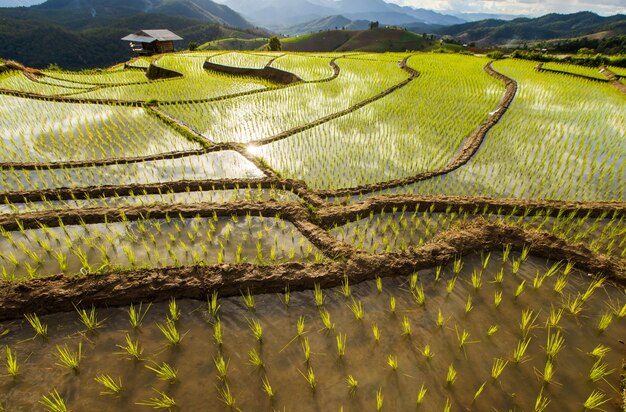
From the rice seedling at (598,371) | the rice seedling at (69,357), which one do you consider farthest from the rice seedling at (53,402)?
the rice seedling at (598,371)

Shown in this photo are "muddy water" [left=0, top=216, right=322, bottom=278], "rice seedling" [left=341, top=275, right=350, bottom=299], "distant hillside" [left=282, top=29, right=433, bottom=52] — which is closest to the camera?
"rice seedling" [left=341, top=275, right=350, bottom=299]

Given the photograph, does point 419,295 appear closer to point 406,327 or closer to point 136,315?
point 406,327

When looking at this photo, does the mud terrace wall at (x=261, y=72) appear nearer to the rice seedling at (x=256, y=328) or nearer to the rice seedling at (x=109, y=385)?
the rice seedling at (x=256, y=328)

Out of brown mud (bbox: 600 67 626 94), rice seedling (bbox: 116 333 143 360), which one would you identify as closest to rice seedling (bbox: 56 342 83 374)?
rice seedling (bbox: 116 333 143 360)

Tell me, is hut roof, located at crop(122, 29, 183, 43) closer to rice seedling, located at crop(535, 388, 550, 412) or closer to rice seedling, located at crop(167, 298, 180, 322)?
rice seedling, located at crop(167, 298, 180, 322)

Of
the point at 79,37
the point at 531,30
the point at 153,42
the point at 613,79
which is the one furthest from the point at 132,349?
the point at 531,30

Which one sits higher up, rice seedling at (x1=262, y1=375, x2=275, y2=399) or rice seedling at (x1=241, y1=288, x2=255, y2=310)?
rice seedling at (x1=241, y1=288, x2=255, y2=310)

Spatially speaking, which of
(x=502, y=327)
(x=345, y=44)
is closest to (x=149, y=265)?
(x=502, y=327)

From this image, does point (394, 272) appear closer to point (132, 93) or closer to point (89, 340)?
point (89, 340)
